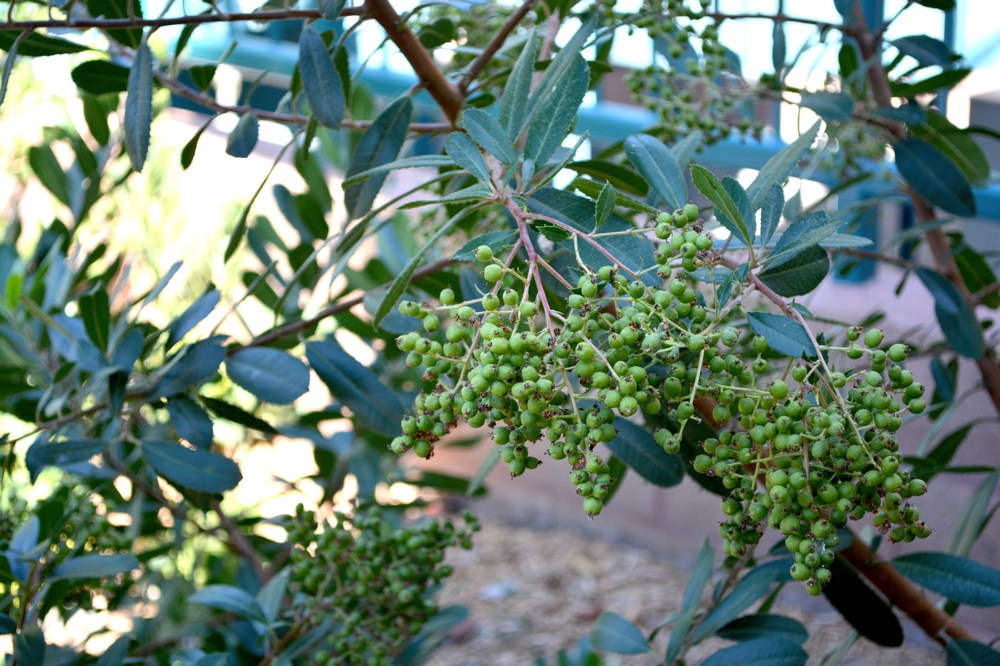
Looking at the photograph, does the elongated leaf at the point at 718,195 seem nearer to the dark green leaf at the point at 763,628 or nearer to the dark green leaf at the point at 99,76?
the dark green leaf at the point at 763,628

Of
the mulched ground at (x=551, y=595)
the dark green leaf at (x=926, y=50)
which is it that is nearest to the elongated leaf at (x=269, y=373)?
the dark green leaf at (x=926, y=50)

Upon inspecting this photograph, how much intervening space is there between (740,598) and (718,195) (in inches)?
20.7

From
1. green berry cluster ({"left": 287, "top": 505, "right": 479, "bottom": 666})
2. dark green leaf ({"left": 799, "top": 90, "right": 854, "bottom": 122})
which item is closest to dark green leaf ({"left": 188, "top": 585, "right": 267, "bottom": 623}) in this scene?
green berry cluster ({"left": 287, "top": 505, "right": 479, "bottom": 666})

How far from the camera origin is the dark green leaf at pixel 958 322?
1.24 m

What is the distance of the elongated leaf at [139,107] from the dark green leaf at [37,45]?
124 mm

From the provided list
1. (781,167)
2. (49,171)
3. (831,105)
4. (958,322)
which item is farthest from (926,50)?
(49,171)

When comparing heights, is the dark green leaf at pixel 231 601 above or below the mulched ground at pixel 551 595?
above

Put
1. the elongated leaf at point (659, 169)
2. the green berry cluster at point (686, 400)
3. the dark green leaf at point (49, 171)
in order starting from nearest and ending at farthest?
the green berry cluster at point (686, 400) < the elongated leaf at point (659, 169) < the dark green leaf at point (49, 171)

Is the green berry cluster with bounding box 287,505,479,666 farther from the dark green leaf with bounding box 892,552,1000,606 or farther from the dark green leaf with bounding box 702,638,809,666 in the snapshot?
the dark green leaf with bounding box 892,552,1000,606

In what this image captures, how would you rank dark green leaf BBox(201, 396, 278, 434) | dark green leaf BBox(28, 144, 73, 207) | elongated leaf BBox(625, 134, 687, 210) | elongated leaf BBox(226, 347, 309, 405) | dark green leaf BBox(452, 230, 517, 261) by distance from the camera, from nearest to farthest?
dark green leaf BBox(452, 230, 517, 261), elongated leaf BBox(625, 134, 687, 210), elongated leaf BBox(226, 347, 309, 405), dark green leaf BBox(201, 396, 278, 434), dark green leaf BBox(28, 144, 73, 207)

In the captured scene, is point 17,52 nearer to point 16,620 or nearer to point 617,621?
point 16,620

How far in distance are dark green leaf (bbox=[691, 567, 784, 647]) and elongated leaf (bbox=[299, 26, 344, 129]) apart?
66 cm

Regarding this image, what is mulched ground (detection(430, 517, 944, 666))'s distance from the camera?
2420 mm

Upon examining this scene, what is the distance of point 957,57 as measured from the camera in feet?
4.13
